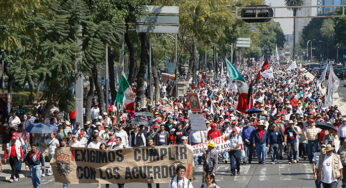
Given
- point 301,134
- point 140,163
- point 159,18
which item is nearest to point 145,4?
point 159,18

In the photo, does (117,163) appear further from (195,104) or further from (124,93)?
(124,93)

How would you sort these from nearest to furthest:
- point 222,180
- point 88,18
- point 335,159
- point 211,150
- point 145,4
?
point 335,159, point 211,150, point 222,180, point 88,18, point 145,4

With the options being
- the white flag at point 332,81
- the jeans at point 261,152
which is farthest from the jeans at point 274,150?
the white flag at point 332,81

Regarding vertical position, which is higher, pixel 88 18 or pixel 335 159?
pixel 88 18

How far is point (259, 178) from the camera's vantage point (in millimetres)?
17656

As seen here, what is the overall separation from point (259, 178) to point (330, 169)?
5101 millimetres

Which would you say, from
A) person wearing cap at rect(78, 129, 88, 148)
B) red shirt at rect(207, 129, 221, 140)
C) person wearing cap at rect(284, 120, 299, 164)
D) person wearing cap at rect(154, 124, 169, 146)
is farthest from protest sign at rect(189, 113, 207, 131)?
person wearing cap at rect(284, 120, 299, 164)

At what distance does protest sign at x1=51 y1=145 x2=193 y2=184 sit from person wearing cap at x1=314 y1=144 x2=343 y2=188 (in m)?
2.76

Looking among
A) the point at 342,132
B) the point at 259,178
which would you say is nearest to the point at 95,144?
the point at 259,178

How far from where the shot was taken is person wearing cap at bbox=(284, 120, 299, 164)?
20781 mm

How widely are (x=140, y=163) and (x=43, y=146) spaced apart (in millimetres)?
5034

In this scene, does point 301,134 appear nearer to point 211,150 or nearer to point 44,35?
point 211,150

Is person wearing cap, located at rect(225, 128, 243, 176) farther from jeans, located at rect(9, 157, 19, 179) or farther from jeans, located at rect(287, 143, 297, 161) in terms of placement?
jeans, located at rect(9, 157, 19, 179)

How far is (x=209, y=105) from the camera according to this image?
31.4 metres
